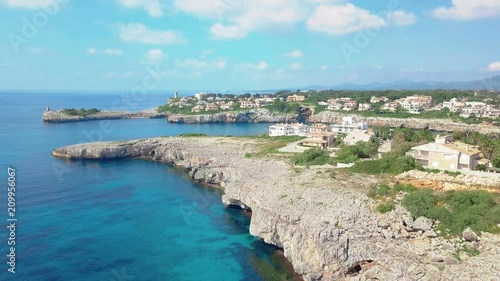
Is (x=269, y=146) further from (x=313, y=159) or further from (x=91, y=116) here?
(x=91, y=116)

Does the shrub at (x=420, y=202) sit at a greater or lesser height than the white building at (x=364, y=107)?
lesser

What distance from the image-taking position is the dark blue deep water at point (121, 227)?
2364 centimetres

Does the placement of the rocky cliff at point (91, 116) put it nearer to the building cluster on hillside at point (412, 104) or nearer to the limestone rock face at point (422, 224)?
the building cluster on hillside at point (412, 104)

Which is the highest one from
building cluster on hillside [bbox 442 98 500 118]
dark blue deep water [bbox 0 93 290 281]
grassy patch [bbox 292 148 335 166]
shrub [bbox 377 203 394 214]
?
building cluster on hillside [bbox 442 98 500 118]

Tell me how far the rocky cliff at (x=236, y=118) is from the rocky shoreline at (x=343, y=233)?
75.9m

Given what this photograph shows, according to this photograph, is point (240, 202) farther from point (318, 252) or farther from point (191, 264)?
point (318, 252)

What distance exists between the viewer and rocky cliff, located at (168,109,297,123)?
110688mm

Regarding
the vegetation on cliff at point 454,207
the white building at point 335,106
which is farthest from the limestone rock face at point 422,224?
the white building at point 335,106

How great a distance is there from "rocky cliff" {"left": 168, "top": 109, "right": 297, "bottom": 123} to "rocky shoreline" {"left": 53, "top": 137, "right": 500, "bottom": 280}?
75.9m

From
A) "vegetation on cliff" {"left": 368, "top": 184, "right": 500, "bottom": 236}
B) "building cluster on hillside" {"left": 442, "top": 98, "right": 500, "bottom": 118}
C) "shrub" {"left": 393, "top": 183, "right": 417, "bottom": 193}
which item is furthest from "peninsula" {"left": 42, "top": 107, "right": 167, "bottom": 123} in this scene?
"vegetation on cliff" {"left": 368, "top": 184, "right": 500, "bottom": 236}

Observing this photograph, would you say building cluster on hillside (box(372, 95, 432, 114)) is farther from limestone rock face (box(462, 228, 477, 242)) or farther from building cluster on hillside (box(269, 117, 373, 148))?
limestone rock face (box(462, 228, 477, 242))

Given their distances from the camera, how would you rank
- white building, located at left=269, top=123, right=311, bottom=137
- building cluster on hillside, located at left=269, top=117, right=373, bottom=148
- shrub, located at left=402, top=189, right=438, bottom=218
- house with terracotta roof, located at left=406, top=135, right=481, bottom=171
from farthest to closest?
white building, located at left=269, top=123, right=311, bottom=137
building cluster on hillside, located at left=269, top=117, right=373, bottom=148
house with terracotta roof, located at left=406, top=135, right=481, bottom=171
shrub, located at left=402, top=189, right=438, bottom=218

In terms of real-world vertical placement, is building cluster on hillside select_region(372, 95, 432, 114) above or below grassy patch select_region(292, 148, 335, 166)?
above

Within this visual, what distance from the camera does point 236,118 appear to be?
370 feet
